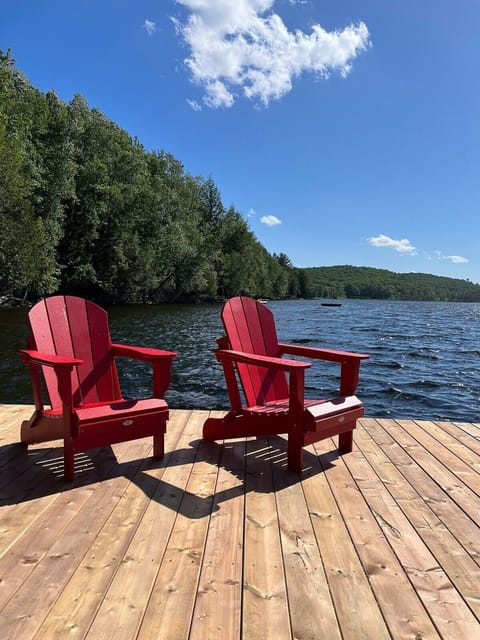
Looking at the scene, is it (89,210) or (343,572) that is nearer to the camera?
(343,572)

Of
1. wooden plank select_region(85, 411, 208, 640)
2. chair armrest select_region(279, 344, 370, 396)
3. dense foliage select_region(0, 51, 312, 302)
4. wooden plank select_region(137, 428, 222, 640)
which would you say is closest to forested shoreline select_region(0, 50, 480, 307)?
dense foliage select_region(0, 51, 312, 302)

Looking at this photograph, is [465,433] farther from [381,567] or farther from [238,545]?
[238,545]

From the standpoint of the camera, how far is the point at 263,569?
4.92 ft

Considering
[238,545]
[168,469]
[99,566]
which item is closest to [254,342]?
[168,469]

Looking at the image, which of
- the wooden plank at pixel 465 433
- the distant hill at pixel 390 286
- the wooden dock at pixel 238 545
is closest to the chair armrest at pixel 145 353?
the wooden dock at pixel 238 545

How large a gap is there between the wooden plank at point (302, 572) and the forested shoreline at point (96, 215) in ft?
49.0

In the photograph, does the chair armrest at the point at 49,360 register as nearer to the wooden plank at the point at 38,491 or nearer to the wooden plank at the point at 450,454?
the wooden plank at the point at 38,491

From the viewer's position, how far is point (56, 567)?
148 centimetres

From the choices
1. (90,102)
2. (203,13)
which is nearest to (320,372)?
(203,13)

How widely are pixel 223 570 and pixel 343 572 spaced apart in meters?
0.44

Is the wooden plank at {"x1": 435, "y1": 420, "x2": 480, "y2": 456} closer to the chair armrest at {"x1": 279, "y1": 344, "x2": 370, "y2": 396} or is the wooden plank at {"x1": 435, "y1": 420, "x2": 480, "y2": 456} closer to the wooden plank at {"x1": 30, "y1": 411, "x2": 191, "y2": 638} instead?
the chair armrest at {"x1": 279, "y1": 344, "x2": 370, "y2": 396}

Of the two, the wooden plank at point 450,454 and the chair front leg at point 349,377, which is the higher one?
the chair front leg at point 349,377

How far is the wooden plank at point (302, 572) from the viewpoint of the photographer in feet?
4.03

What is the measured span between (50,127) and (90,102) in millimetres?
4612
